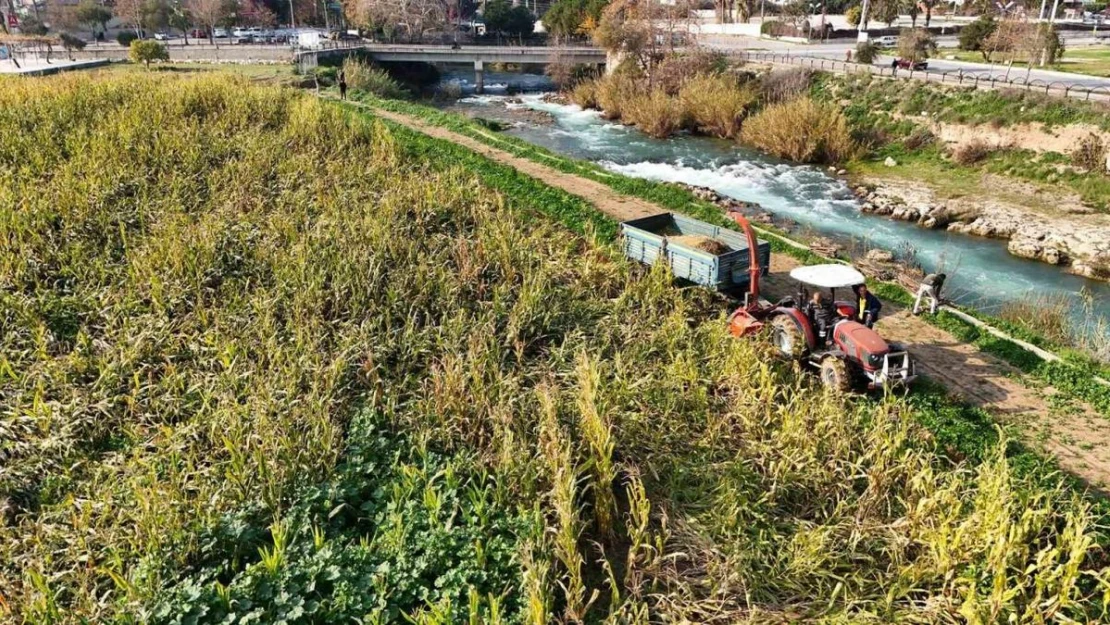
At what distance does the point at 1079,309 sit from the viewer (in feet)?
51.2

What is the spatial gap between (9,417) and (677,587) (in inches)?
278

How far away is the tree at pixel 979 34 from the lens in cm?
4031

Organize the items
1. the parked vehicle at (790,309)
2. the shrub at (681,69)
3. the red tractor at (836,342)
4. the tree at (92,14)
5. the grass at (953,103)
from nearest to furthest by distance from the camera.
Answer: the red tractor at (836,342)
the parked vehicle at (790,309)
the grass at (953,103)
the shrub at (681,69)
the tree at (92,14)

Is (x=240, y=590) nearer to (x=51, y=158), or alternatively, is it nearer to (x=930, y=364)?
(x=930, y=364)

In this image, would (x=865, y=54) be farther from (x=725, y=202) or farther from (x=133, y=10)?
(x=133, y=10)

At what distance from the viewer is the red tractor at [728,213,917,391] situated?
8508 millimetres

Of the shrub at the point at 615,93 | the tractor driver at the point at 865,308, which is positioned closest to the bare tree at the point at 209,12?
the shrub at the point at 615,93

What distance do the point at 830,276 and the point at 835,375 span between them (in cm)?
133

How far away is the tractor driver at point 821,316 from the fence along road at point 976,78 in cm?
2461

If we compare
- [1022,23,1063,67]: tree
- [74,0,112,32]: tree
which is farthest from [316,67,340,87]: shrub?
[74,0,112,32]: tree

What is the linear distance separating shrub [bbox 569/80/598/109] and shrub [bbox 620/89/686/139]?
7.65 meters

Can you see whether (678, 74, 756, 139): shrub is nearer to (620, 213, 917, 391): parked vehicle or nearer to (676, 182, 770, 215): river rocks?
(676, 182, 770, 215): river rocks

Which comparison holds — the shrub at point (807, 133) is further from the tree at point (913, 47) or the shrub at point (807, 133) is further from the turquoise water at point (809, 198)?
the tree at point (913, 47)

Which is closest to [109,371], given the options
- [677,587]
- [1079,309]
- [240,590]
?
[240,590]
